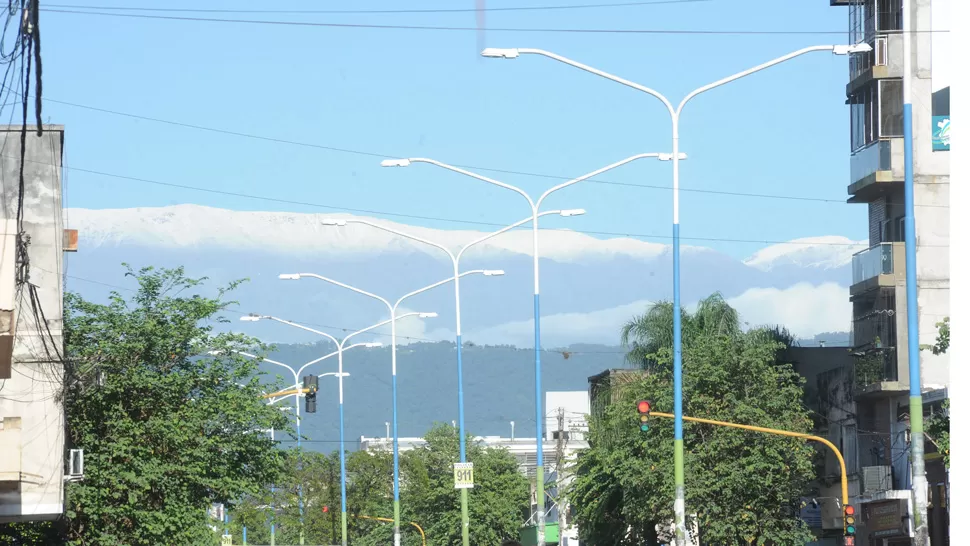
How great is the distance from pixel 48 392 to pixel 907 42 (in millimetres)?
18312

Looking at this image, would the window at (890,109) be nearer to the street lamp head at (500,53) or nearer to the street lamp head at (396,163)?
the street lamp head at (396,163)

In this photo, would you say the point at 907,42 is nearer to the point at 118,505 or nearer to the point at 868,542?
the point at 118,505

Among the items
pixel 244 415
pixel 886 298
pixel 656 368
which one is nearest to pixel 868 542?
pixel 886 298

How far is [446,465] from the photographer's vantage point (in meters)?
Answer: 79.2

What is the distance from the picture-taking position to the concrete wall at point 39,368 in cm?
3033

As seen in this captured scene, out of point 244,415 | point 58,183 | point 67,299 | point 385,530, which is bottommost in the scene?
point 385,530

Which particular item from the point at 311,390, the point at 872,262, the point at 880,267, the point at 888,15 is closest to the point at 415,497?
the point at 311,390

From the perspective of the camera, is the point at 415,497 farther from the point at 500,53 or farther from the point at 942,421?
the point at 500,53

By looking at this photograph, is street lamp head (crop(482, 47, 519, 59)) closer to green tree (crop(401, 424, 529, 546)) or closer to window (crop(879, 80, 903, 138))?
window (crop(879, 80, 903, 138))

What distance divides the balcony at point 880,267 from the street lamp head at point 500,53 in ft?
77.5

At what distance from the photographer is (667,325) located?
196 ft

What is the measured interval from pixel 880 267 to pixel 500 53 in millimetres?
24684

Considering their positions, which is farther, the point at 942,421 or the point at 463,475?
the point at 463,475

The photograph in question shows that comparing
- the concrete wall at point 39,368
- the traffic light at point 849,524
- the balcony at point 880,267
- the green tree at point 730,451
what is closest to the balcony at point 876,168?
the balcony at point 880,267
